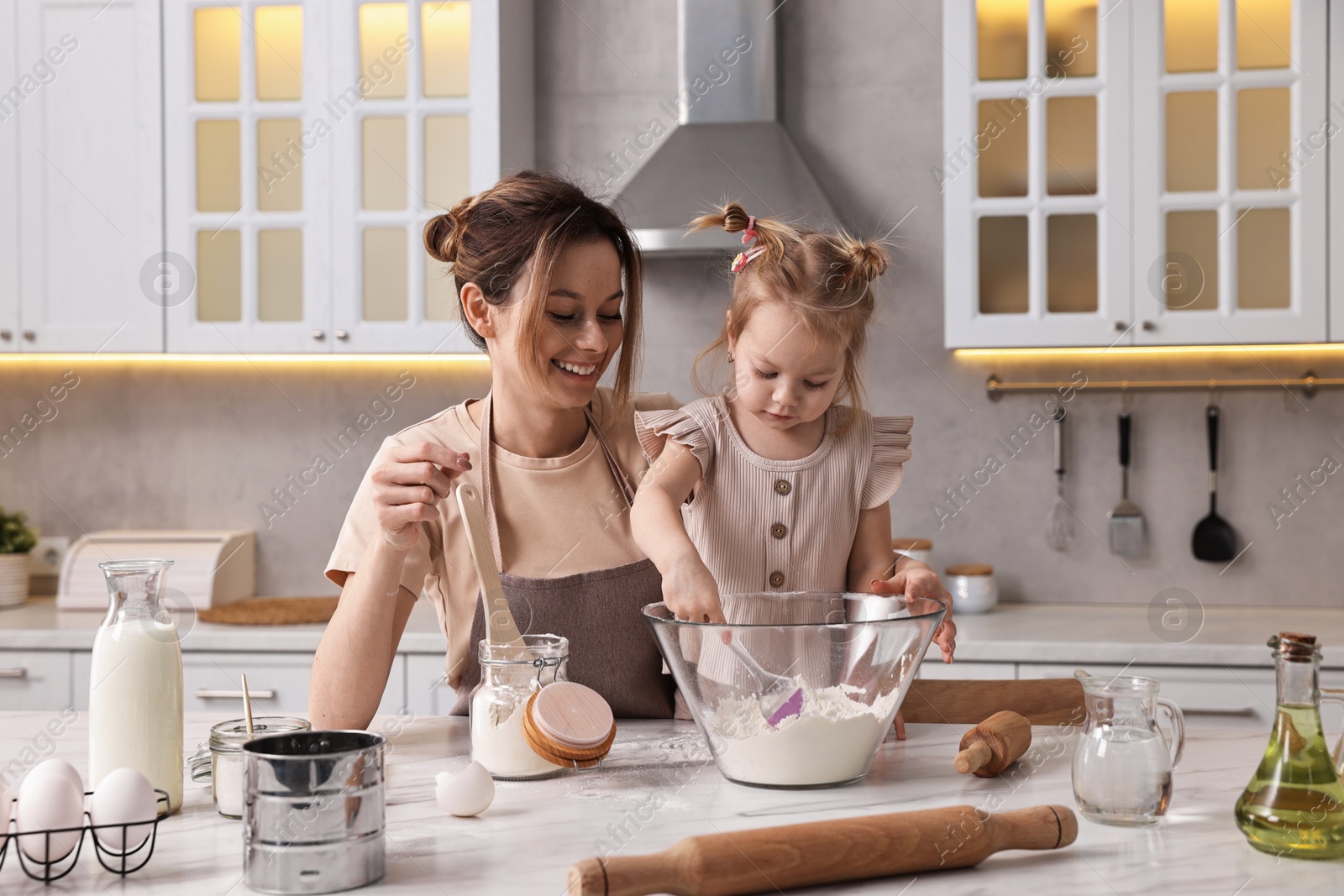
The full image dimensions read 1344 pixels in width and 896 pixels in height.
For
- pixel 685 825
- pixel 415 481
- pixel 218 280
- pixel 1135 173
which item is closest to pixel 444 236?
pixel 415 481

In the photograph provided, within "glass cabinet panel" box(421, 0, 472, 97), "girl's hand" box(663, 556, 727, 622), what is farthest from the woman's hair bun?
"glass cabinet panel" box(421, 0, 472, 97)

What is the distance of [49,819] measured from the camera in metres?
0.84

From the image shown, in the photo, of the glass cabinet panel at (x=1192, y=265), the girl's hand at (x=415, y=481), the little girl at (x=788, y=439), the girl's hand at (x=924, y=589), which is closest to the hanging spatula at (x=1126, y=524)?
the glass cabinet panel at (x=1192, y=265)

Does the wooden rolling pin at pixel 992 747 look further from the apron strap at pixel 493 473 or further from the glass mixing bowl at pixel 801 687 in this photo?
the apron strap at pixel 493 473

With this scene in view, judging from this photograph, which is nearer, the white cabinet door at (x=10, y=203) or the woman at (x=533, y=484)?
the woman at (x=533, y=484)

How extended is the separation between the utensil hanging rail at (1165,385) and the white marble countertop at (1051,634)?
533mm

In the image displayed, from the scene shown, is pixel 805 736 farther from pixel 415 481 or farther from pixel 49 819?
pixel 49 819

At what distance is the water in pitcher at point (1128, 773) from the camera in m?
0.94

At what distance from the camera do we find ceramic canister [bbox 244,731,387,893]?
0.81m

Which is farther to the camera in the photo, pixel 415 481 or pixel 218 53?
pixel 218 53

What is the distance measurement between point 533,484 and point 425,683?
1015mm

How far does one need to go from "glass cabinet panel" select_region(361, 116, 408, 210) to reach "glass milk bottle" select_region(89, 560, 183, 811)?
1.76 meters

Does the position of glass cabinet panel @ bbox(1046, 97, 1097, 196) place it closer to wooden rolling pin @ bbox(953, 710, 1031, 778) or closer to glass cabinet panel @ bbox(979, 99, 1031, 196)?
glass cabinet panel @ bbox(979, 99, 1031, 196)

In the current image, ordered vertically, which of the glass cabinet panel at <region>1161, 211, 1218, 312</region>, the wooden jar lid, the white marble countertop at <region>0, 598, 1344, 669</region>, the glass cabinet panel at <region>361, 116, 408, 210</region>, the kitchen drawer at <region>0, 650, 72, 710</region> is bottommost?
the kitchen drawer at <region>0, 650, 72, 710</region>
